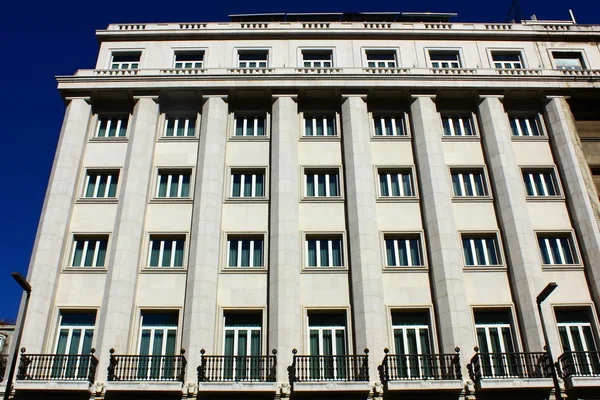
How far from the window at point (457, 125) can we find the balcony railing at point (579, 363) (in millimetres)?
13245

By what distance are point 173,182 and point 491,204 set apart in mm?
17054

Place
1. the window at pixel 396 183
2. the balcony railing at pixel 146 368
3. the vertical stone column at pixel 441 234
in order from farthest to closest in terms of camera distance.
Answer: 1. the window at pixel 396 183
2. the vertical stone column at pixel 441 234
3. the balcony railing at pixel 146 368

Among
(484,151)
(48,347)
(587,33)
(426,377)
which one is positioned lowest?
(426,377)

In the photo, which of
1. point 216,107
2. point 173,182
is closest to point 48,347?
point 173,182

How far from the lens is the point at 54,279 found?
2681 cm

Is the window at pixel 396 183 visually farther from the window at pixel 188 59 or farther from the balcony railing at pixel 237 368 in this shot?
the window at pixel 188 59

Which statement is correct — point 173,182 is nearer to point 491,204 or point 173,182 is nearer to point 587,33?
point 491,204

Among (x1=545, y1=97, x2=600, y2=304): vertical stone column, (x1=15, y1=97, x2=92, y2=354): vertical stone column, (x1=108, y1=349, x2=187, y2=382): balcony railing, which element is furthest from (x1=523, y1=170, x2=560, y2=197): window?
(x1=15, y1=97, x2=92, y2=354): vertical stone column

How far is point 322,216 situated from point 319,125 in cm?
641

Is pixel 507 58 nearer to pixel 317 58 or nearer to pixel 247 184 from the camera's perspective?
pixel 317 58

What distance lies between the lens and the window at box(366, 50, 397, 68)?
35.0m

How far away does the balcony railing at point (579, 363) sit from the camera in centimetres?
2381

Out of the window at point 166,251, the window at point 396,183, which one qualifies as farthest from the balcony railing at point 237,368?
the window at point 396,183

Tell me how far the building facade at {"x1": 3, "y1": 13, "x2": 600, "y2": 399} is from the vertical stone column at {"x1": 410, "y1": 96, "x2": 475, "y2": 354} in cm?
12
